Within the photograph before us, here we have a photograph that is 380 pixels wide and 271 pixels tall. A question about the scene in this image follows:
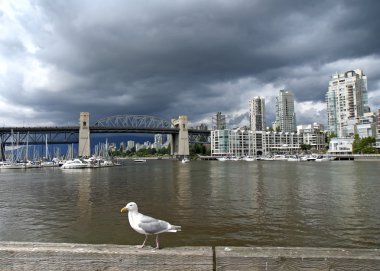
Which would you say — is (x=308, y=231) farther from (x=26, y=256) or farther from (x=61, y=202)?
(x=61, y=202)

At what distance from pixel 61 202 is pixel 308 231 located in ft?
57.8

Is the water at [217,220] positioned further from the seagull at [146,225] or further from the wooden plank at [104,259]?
the wooden plank at [104,259]

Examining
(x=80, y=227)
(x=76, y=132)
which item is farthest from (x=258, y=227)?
(x=76, y=132)

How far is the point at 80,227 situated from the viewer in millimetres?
15172

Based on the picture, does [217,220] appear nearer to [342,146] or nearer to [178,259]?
[178,259]

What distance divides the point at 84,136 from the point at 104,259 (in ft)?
567

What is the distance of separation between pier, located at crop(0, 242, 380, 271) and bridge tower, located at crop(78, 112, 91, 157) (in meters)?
163

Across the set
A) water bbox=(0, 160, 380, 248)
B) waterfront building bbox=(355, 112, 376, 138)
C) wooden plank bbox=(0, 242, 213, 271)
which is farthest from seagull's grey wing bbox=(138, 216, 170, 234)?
waterfront building bbox=(355, 112, 376, 138)

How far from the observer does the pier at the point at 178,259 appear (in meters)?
3.93

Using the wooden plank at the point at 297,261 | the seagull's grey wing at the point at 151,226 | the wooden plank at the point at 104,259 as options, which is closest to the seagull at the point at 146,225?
the seagull's grey wing at the point at 151,226

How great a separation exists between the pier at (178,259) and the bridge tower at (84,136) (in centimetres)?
16260

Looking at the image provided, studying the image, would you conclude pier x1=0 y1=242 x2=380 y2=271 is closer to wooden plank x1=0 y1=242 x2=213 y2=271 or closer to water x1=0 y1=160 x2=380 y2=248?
wooden plank x1=0 y1=242 x2=213 y2=271

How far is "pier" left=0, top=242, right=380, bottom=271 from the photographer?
393 cm

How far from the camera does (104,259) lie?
13.1ft
